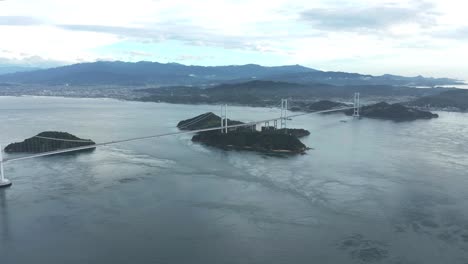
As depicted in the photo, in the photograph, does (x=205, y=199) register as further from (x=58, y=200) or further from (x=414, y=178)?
(x=414, y=178)

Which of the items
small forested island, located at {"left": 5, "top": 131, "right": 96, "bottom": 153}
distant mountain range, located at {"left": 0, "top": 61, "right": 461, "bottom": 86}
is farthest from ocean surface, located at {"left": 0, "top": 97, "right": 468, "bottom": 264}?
distant mountain range, located at {"left": 0, "top": 61, "right": 461, "bottom": 86}

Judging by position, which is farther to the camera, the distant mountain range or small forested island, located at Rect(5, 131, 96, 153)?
the distant mountain range

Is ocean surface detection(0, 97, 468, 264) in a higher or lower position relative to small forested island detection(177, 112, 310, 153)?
lower

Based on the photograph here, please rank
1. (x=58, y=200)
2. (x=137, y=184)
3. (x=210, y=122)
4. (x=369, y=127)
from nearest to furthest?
(x=58, y=200), (x=137, y=184), (x=210, y=122), (x=369, y=127)

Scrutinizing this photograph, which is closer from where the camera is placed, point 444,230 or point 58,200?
point 444,230

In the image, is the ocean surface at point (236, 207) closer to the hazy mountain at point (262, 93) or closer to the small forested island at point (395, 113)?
the small forested island at point (395, 113)

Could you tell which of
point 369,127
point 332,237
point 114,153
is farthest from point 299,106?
point 332,237

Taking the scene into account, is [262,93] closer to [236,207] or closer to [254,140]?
[254,140]

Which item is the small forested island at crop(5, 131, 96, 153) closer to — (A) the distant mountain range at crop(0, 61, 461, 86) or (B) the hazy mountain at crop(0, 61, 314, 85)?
(A) the distant mountain range at crop(0, 61, 461, 86)
